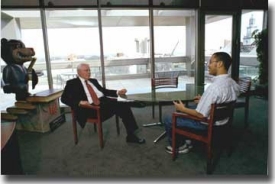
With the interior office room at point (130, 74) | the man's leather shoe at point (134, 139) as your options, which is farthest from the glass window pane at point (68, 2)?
the man's leather shoe at point (134, 139)

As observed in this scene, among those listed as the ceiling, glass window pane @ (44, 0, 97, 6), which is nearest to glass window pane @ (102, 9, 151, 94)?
the ceiling

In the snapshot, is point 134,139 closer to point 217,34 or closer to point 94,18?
point 94,18

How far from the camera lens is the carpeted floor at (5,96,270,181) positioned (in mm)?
2066

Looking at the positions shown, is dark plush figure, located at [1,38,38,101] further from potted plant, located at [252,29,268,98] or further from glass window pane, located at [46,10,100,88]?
potted plant, located at [252,29,268,98]

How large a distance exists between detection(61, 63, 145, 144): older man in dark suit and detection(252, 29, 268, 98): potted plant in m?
3.55

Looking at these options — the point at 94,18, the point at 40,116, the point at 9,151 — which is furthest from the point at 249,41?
the point at 9,151

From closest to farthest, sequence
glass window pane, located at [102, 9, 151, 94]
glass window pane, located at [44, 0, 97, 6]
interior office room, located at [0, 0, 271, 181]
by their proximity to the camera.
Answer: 1. interior office room, located at [0, 0, 271, 181]
2. glass window pane, located at [44, 0, 97, 6]
3. glass window pane, located at [102, 9, 151, 94]

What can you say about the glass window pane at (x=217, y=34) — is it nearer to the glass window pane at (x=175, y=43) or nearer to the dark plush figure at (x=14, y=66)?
the glass window pane at (x=175, y=43)

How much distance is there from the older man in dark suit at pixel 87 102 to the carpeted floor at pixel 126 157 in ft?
0.87

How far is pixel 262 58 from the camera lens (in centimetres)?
475

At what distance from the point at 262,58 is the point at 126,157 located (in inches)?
159

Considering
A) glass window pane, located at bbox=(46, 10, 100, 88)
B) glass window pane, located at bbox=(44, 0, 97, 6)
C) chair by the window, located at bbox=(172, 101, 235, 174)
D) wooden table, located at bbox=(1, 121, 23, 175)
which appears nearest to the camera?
wooden table, located at bbox=(1, 121, 23, 175)

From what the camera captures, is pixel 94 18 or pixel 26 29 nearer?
pixel 26 29

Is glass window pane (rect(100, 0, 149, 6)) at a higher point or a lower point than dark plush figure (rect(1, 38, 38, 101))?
higher
